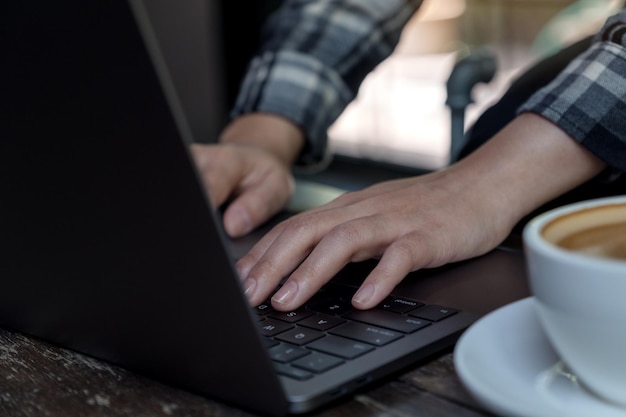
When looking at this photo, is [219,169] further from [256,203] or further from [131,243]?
[131,243]

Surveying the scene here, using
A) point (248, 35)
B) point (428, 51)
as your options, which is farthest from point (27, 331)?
point (248, 35)

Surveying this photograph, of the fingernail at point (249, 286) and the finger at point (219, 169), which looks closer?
the fingernail at point (249, 286)

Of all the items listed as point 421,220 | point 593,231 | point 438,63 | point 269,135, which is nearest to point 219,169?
point 269,135

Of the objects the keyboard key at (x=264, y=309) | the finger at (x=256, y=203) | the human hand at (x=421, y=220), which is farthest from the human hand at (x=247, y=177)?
the keyboard key at (x=264, y=309)

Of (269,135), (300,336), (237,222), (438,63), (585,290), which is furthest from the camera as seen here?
(438,63)

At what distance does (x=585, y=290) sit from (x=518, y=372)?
0.21 feet

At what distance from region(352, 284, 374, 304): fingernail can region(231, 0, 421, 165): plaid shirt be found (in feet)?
1.70

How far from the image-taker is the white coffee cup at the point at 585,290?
0.33m

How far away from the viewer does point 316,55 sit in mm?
1011

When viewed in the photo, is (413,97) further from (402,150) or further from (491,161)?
(491,161)

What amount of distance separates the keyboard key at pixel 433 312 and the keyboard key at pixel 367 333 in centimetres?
3

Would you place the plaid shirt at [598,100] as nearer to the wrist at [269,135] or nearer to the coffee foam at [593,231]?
the coffee foam at [593,231]

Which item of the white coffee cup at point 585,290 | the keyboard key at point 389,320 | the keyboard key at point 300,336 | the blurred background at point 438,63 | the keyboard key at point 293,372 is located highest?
the white coffee cup at point 585,290

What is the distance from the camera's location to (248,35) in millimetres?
2326
